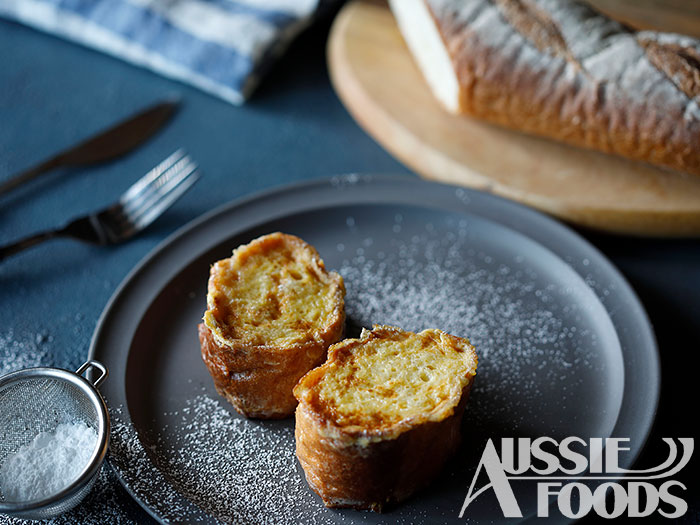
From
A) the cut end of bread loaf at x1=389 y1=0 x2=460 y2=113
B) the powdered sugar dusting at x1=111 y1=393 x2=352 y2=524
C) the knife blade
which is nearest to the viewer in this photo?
the powdered sugar dusting at x1=111 y1=393 x2=352 y2=524

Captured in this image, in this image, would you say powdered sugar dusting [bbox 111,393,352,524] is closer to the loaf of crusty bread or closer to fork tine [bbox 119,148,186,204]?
fork tine [bbox 119,148,186,204]

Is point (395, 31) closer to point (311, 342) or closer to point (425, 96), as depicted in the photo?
point (425, 96)

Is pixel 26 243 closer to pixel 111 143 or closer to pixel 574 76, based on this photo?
pixel 111 143

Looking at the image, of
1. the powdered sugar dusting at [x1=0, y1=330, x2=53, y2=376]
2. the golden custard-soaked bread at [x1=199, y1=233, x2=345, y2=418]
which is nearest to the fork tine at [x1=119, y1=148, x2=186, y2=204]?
the powdered sugar dusting at [x1=0, y1=330, x2=53, y2=376]

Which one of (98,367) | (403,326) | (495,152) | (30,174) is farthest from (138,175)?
(495,152)

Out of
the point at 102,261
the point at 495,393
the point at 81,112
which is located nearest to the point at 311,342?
the point at 495,393
